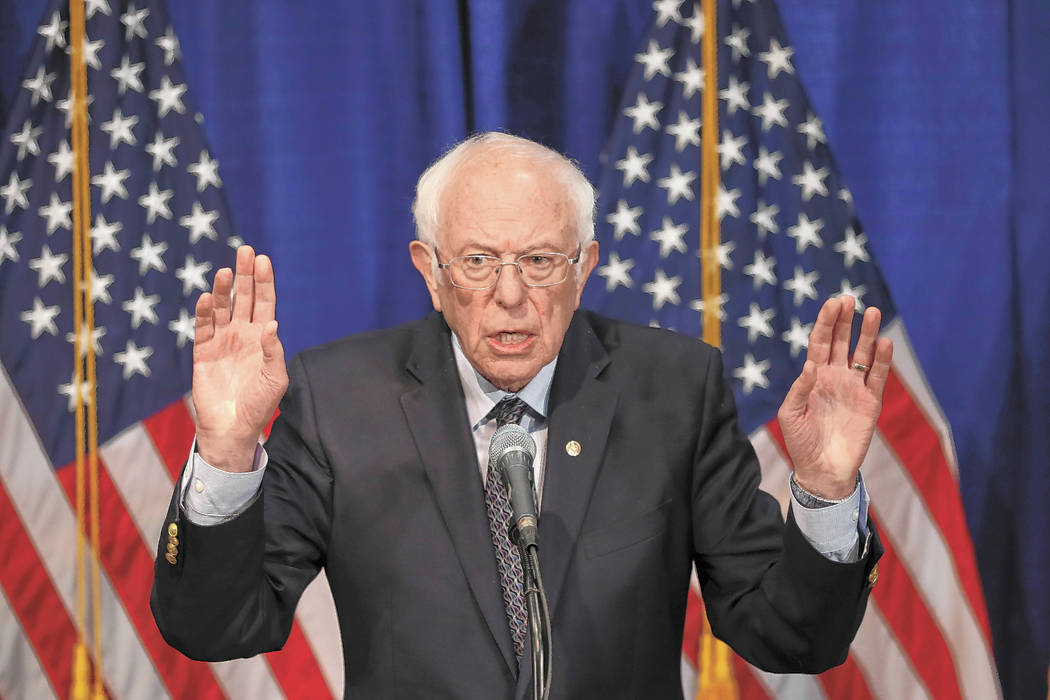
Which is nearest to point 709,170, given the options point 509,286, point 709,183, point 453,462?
point 709,183

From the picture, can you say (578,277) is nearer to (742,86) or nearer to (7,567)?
(742,86)

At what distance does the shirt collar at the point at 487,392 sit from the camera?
2020 mm

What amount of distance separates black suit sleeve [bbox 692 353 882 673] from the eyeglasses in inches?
14.0

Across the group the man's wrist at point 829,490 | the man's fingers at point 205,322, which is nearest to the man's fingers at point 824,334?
the man's wrist at point 829,490

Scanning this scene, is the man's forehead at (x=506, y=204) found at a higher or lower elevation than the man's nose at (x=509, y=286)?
higher

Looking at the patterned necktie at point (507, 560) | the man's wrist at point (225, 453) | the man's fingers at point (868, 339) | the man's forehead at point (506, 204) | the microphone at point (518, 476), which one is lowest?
the patterned necktie at point (507, 560)

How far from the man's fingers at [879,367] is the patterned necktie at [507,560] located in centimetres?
58

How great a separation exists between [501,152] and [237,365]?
0.58 m

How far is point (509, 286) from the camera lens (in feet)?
6.22

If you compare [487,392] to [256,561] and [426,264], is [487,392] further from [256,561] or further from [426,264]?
[256,561]

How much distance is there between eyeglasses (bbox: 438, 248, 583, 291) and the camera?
1.93 m

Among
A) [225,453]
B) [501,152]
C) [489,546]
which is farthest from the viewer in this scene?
[501,152]

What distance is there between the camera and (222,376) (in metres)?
1.71

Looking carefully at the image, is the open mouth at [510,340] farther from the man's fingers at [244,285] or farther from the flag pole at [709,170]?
the flag pole at [709,170]
